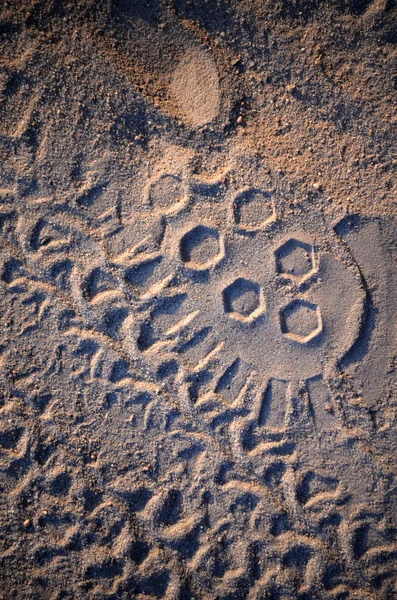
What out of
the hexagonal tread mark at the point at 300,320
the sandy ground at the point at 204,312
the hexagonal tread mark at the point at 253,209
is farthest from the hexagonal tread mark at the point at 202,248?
the hexagonal tread mark at the point at 300,320

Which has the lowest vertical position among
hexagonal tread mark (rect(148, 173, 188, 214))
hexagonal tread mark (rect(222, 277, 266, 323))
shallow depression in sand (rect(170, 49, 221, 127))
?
hexagonal tread mark (rect(222, 277, 266, 323))

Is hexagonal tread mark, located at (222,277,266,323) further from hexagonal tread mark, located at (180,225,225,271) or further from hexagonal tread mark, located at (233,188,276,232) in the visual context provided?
hexagonal tread mark, located at (233,188,276,232)

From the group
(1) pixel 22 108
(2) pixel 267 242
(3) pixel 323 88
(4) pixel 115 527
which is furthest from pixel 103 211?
(4) pixel 115 527

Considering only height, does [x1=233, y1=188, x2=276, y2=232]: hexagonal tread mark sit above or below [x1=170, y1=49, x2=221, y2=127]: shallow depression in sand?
below

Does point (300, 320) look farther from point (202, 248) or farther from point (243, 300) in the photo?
point (202, 248)

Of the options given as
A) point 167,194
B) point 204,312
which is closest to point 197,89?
point 167,194

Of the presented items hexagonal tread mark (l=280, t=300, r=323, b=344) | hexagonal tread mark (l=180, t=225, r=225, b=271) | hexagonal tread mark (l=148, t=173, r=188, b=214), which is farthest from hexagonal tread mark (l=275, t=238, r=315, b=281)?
hexagonal tread mark (l=148, t=173, r=188, b=214)
